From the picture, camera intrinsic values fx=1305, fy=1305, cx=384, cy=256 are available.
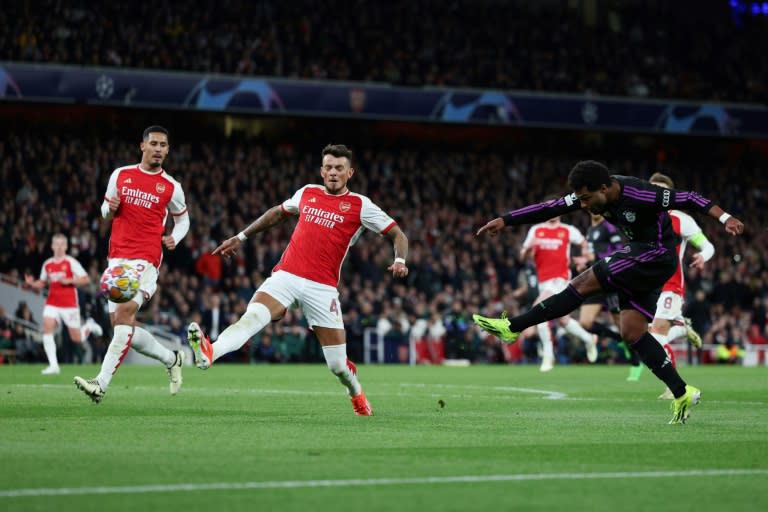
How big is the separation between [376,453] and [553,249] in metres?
14.5

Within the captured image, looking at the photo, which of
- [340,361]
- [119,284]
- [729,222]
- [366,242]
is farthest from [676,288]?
[366,242]

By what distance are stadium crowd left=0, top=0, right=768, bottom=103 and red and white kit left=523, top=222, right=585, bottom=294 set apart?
56.4 feet

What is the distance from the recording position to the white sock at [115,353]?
11891mm

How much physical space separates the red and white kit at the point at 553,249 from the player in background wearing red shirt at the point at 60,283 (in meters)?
7.51

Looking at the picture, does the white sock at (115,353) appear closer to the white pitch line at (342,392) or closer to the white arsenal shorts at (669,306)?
the white pitch line at (342,392)

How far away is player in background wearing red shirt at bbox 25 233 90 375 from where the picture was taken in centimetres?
2125

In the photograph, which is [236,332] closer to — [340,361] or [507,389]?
[340,361]

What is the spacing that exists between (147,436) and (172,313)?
20.0 metres

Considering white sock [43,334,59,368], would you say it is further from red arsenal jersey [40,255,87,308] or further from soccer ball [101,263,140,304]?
soccer ball [101,263,140,304]

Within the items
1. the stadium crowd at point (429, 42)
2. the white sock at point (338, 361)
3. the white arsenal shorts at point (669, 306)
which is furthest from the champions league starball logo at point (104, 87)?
the white sock at point (338, 361)

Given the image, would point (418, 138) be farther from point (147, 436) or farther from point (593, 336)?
point (147, 436)

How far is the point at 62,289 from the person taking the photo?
21.8m

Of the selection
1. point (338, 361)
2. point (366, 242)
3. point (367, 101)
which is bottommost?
point (338, 361)

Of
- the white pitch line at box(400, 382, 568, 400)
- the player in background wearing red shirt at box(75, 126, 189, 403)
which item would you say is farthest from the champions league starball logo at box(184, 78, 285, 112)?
the player in background wearing red shirt at box(75, 126, 189, 403)
